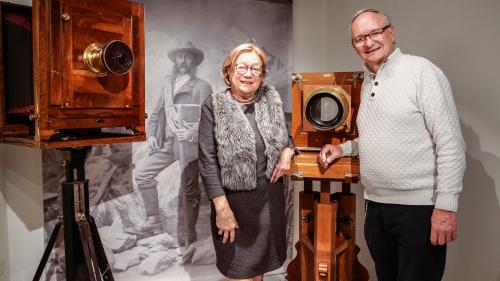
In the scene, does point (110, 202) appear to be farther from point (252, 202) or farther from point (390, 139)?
point (390, 139)

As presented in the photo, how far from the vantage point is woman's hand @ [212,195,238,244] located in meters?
1.82

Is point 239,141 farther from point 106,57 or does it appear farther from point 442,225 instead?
Result: point 442,225

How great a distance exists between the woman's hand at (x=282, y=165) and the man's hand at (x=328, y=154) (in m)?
0.15

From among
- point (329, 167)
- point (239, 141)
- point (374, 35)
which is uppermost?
point (374, 35)

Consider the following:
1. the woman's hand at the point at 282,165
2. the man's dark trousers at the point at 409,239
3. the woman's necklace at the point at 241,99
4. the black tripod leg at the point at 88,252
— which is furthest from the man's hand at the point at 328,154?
the black tripod leg at the point at 88,252

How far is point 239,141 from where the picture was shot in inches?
70.8

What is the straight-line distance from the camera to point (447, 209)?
1.34 metres

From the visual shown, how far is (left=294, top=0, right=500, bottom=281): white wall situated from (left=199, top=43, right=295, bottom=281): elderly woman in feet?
2.65

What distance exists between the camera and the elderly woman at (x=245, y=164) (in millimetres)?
1812

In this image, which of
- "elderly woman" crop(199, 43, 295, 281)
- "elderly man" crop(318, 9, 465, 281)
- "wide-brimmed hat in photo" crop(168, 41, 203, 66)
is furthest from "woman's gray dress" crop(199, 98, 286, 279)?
"wide-brimmed hat in photo" crop(168, 41, 203, 66)

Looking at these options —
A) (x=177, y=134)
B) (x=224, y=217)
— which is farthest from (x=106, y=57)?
(x=177, y=134)

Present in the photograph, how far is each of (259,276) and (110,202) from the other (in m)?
1.01

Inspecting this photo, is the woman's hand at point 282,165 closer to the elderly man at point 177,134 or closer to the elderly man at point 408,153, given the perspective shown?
the elderly man at point 408,153

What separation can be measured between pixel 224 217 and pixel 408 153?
2.79 ft
